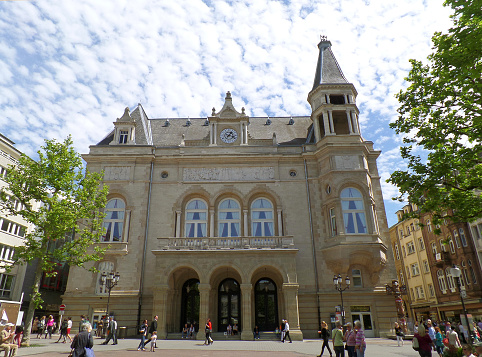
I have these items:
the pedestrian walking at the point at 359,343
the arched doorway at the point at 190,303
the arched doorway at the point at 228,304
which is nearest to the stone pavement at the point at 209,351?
the pedestrian walking at the point at 359,343

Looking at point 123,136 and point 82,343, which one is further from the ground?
point 123,136

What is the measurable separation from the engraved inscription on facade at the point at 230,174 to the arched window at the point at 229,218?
249 centimetres

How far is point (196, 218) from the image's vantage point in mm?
32250

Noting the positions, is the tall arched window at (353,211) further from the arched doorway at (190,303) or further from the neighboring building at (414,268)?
the neighboring building at (414,268)

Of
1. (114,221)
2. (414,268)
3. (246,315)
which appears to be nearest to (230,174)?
(114,221)

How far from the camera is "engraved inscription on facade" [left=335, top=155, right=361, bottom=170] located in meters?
31.8

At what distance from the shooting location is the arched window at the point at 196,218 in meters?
31.8

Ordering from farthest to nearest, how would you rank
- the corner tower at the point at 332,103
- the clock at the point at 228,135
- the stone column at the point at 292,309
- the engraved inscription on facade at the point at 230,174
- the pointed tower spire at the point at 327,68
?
the pointed tower spire at the point at 327,68, the clock at the point at 228,135, the corner tower at the point at 332,103, the engraved inscription on facade at the point at 230,174, the stone column at the point at 292,309

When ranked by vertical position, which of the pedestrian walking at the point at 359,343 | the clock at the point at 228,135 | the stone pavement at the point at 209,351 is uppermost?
the clock at the point at 228,135

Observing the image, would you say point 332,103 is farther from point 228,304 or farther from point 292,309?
point 228,304

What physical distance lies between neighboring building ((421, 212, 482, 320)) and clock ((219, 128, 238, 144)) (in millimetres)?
24014

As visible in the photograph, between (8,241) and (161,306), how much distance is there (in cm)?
2143

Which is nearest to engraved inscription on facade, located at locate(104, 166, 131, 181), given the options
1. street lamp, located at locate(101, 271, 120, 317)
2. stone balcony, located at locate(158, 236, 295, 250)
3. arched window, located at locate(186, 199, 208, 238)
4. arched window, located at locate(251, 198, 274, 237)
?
arched window, located at locate(186, 199, 208, 238)

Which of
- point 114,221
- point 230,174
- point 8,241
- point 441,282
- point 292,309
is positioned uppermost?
point 230,174
